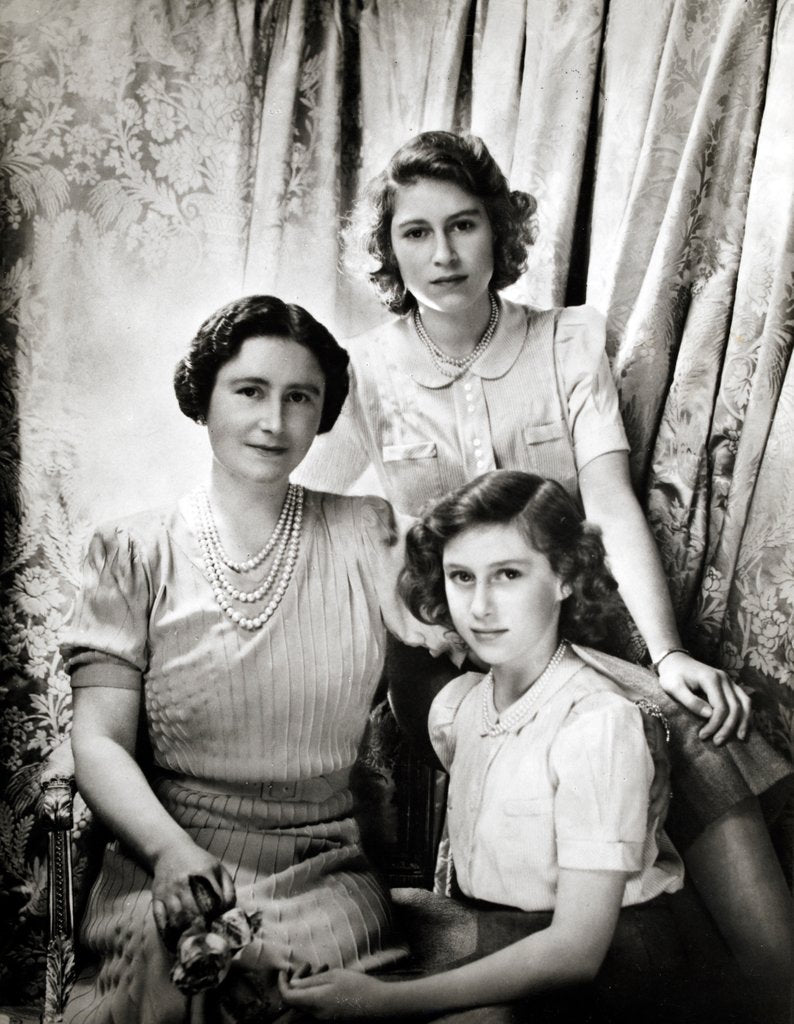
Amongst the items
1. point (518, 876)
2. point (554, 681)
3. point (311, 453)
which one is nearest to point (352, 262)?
point (311, 453)

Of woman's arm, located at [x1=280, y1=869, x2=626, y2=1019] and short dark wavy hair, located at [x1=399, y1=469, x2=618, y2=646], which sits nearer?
woman's arm, located at [x1=280, y1=869, x2=626, y2=1019]

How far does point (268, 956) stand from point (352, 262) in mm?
929

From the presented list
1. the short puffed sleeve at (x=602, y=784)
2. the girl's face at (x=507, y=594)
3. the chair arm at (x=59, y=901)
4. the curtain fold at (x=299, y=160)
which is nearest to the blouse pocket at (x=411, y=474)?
the girl's face at (x=507, y=594)

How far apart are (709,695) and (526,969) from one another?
1.37 feet

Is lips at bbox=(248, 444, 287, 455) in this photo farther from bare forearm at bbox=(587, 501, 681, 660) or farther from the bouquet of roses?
the bouquet of roses

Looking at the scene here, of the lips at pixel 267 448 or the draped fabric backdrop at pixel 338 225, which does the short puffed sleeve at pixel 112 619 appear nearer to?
the draped fabric backdrop at pixel 338 225

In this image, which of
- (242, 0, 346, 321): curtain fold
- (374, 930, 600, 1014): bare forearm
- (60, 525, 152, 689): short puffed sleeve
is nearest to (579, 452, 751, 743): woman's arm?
(374, 930, 600, 1014): bare forearm

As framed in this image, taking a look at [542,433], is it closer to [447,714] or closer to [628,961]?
[447,714]

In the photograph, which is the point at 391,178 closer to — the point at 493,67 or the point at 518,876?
the point at 493,67

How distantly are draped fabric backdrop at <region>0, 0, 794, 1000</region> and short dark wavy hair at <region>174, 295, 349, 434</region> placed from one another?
0.04m

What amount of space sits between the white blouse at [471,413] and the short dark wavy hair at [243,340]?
0.09 feet

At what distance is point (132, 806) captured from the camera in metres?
1.29

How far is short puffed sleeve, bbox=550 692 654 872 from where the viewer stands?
4.00ft

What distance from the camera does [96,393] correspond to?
1.42m
